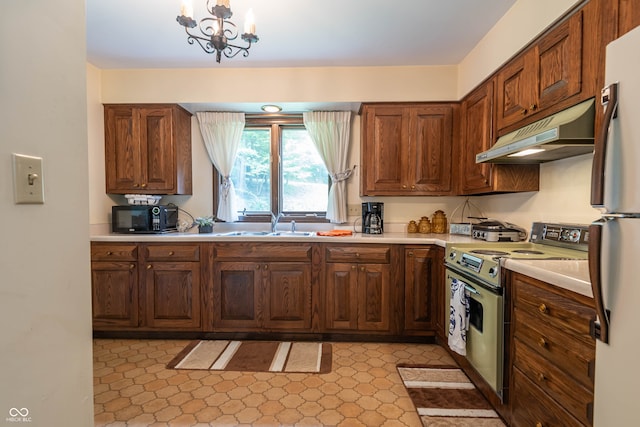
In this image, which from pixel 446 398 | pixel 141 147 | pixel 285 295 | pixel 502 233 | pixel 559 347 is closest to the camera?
pixel 559 347

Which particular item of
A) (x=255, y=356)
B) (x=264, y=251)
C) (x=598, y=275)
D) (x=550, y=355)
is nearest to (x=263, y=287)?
(x=264, y=251)

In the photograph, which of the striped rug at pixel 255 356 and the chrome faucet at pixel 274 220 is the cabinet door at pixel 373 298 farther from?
the chrome faucet at pixel 274 220

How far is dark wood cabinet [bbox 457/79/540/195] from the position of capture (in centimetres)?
223

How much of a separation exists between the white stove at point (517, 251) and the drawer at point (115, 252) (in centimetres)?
268

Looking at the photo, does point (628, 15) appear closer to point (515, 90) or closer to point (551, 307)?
point (515, 90)

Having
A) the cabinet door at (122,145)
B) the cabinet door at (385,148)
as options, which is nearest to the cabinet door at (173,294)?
the cabinet door at (122,145)

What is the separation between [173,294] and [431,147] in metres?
2.79

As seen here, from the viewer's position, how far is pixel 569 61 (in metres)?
1.56

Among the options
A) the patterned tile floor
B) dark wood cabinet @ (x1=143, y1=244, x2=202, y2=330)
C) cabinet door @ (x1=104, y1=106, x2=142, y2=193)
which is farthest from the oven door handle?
cabinet door @ (x1=104, y1=106, x2=142, y2=193)

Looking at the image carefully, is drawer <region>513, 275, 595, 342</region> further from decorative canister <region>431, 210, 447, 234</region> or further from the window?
the window

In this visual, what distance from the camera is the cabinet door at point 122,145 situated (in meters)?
2.94

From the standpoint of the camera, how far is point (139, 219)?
9.25ft

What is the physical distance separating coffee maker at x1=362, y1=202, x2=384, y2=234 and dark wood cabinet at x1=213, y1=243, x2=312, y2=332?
722mm

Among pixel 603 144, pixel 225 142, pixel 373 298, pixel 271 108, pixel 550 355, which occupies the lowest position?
pixel 373 298
